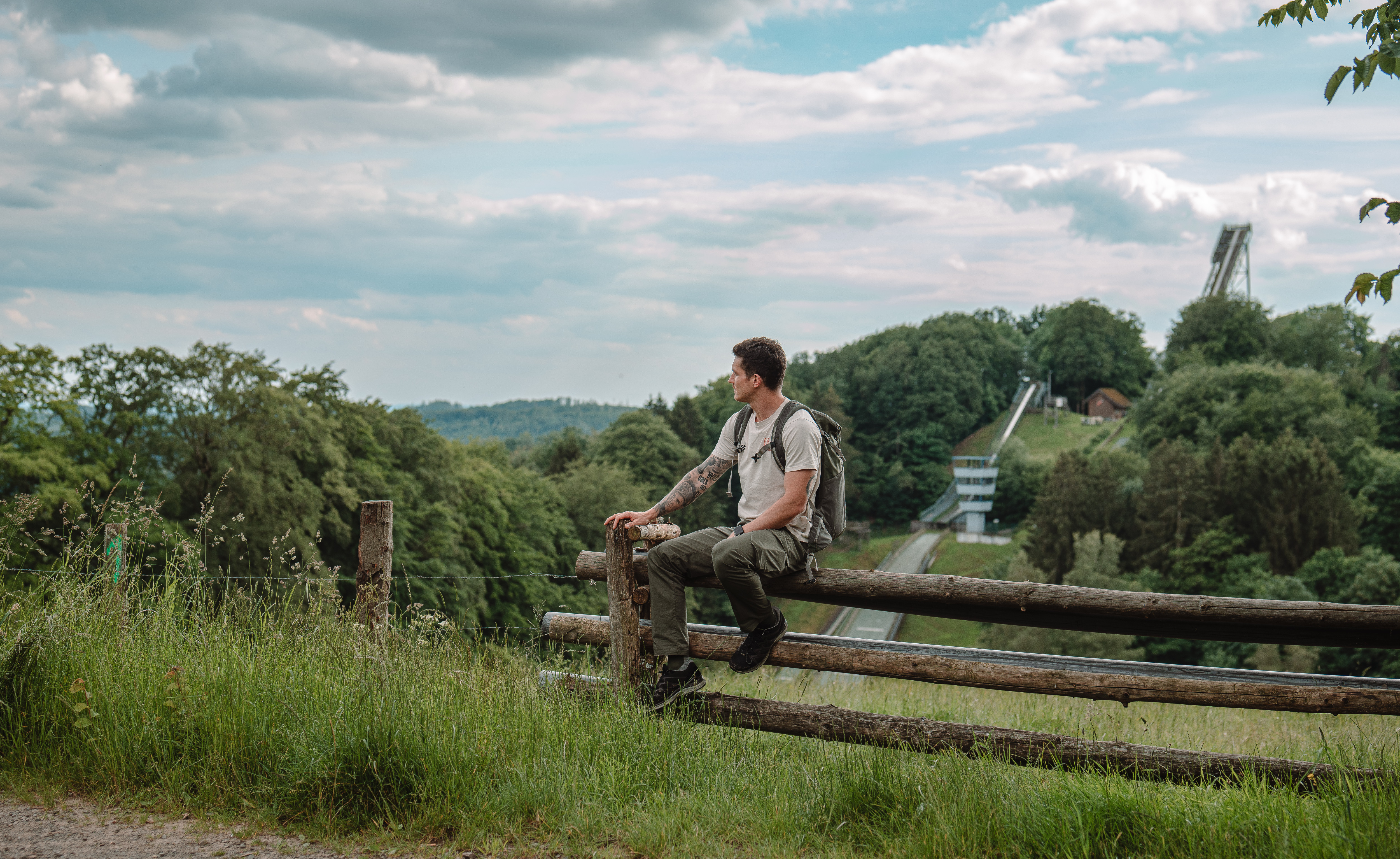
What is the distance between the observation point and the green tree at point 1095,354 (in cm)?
11712

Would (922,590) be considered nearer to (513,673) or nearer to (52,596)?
(513,673)

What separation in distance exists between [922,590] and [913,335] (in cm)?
11257

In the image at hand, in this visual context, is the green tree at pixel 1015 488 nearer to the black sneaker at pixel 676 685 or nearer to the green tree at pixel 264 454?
the green tree at pixel 264 454

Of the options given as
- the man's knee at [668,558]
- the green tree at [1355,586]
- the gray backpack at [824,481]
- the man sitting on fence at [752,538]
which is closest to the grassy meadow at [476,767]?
the man sitting on fence at [752,538]

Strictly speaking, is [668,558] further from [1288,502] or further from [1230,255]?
[1230,255]

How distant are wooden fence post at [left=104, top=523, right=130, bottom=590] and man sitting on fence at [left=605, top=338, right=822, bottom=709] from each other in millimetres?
2851

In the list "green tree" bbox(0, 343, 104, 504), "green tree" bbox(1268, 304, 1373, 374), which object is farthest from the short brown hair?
"green tree" bbox(1268, 304, 1373, 374)

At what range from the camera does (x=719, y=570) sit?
195 inches

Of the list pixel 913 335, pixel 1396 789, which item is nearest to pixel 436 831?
pixel 1396 789

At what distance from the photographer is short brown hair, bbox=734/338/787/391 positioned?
17.4ft

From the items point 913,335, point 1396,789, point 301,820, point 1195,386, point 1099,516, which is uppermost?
point 913,335

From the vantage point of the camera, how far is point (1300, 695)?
14.7 ft

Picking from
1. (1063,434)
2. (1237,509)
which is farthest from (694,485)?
(1063,434)

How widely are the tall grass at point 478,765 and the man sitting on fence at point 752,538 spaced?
1.53ft
